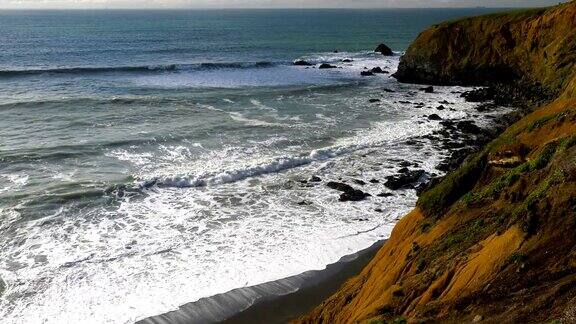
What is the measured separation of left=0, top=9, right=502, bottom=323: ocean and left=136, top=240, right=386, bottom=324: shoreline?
1.73 ft

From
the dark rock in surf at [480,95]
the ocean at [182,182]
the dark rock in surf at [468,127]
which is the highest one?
the dark rock in surf at [480,95]

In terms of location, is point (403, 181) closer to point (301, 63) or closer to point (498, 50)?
point (498, 50)

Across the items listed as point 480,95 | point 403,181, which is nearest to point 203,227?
point 403,181

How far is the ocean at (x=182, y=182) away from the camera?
59.1 ft

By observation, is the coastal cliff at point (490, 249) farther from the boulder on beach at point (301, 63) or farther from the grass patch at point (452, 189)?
the boulder on beach at point (301, 63)

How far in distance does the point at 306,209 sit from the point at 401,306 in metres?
13.1

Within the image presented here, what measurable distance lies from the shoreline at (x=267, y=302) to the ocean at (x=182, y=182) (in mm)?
527

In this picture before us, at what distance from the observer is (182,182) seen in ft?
88.6

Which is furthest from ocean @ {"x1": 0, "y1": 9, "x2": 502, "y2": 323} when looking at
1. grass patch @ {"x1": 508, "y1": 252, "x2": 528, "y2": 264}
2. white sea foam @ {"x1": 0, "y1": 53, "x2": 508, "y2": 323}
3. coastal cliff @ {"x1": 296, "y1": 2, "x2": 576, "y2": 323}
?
grass patch @ {"x1": 508, "y1": 252, "x2": 528, "y2": 264}

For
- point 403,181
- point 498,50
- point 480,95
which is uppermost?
point 498,50

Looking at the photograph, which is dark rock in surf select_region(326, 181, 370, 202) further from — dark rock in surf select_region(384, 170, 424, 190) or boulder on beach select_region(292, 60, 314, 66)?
boulder on beach select_region(292, 60, 314, 66)

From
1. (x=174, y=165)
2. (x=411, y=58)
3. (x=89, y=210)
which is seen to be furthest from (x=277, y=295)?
(x=411, y=58)

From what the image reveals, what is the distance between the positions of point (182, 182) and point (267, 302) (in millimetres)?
12204

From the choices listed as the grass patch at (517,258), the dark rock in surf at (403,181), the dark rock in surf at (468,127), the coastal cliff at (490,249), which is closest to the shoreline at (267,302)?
the coastal cliff at (490,249)
